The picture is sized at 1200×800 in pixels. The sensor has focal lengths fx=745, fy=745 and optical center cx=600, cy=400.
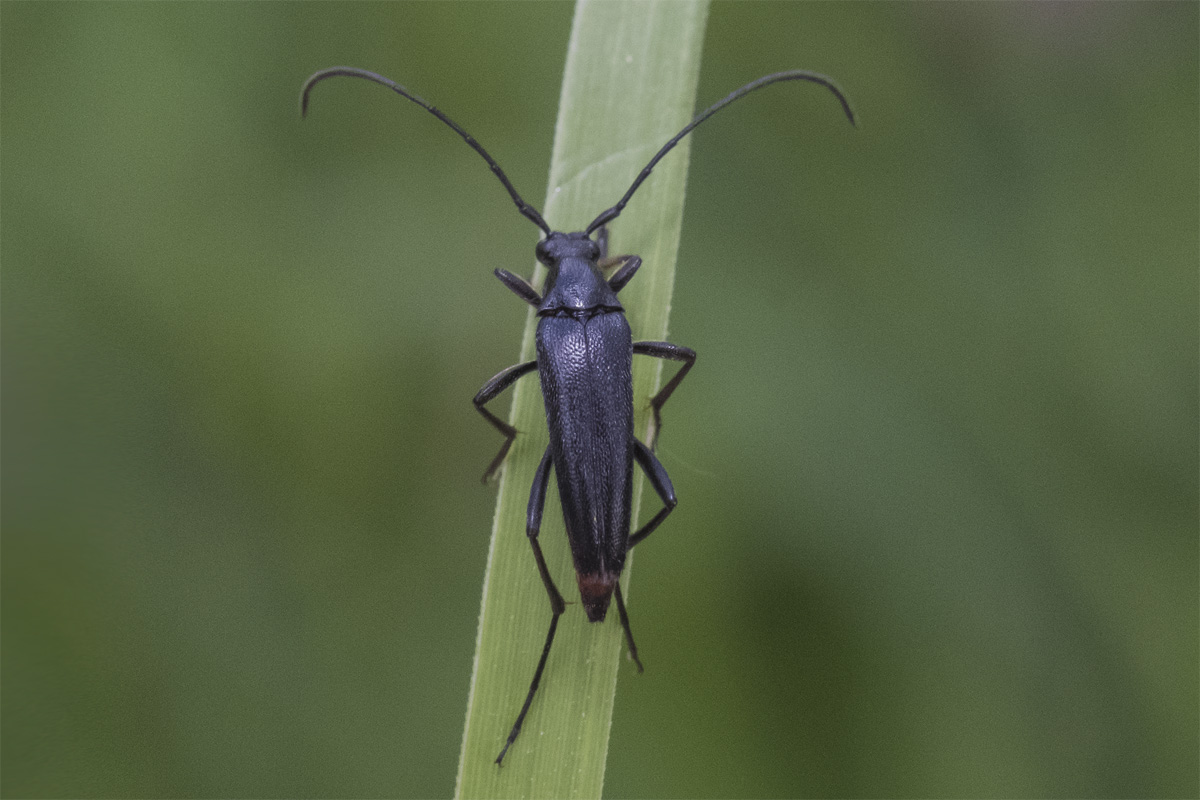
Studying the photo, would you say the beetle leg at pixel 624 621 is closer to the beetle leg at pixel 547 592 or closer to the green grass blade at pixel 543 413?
the green grass blade at pixel 543 413

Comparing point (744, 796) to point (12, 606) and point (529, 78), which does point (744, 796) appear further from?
point (529, 78)

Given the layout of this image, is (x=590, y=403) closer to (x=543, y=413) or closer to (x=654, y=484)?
(x=543, y=413)

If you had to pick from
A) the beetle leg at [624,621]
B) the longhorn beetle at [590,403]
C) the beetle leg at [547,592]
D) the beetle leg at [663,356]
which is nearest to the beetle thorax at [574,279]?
the longhorn beetle at [590,403]

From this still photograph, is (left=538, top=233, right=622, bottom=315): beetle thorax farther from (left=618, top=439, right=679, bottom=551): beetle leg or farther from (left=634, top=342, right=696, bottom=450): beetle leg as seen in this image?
(left=618, top=439, right=679, bottom=551): beetle leg

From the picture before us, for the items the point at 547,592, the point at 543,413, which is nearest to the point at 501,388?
the point at 543,413

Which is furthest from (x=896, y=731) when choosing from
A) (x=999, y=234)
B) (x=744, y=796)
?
(x=999, y=234)
